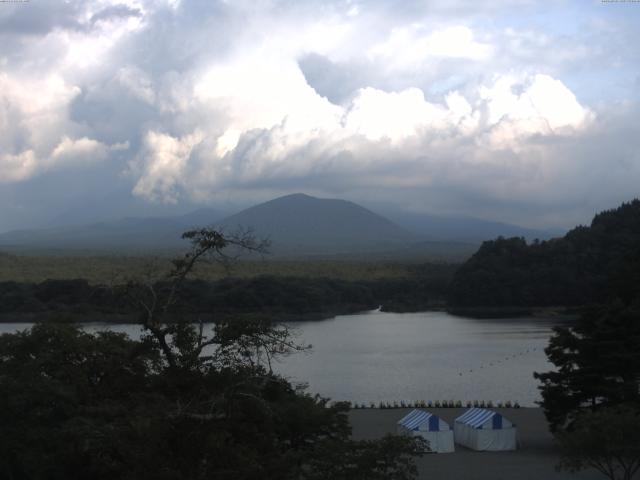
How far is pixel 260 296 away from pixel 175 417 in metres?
40.6

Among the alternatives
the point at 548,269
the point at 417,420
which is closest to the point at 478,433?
the point at 417,420

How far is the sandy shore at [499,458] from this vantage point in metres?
13.4

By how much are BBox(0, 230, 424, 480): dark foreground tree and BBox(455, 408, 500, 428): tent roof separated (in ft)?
24.7

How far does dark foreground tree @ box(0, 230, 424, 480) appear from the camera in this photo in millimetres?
6543

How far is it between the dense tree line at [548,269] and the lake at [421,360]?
5658mm

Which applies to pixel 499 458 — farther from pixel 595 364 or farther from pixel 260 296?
pixel 260 296

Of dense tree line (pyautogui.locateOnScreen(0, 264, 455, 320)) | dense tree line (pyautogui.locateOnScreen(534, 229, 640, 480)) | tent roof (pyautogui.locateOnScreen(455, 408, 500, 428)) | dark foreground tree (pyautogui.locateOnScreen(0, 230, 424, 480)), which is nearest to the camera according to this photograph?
dark foreground tree (pyautogui.locateOnScreen(0, 230, 424, 480))

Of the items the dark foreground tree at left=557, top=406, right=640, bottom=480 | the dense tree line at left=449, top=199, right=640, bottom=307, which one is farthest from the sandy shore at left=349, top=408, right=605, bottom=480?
the dense tree line at left=449, top=199, right=640, bottom=307

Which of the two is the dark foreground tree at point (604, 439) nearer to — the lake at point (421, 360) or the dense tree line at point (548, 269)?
the lake at point (421, 360)

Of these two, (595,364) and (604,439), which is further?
(595,364)

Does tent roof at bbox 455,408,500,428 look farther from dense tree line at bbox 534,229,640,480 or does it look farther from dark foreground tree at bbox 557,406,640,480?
dark foreground tree at bbox 557,406,640,480

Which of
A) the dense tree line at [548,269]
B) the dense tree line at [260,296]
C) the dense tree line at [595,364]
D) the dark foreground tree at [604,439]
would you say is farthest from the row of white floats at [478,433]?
the dense tree line at [548,269]

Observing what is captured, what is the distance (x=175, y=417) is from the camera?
638cm

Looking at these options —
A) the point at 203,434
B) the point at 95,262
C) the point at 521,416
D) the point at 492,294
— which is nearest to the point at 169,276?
the point at 203,434
